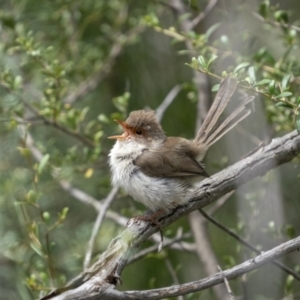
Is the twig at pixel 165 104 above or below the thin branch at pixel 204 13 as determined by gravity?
below

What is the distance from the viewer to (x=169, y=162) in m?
3.39

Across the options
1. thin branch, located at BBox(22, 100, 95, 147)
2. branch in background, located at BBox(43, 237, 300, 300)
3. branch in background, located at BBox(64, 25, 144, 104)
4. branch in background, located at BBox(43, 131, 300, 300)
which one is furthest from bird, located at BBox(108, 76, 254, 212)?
branch in background, located at BBox(64, 25, 144, 104)

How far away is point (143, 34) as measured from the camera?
204 inches

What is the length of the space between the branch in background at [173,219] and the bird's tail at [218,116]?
0.87 feet

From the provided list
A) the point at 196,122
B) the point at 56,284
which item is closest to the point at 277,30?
the point at 196,122

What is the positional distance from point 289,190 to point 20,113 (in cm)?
199

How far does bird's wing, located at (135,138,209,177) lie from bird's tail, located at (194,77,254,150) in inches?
4.6

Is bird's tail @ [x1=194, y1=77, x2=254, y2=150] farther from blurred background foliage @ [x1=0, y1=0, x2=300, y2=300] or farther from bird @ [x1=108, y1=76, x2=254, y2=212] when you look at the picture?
blurred background foliage @ [x1=0, y1=0, x2=300, y2=300]

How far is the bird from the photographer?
Result: 3213 mm

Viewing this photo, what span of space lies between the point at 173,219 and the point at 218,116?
68 centimetres

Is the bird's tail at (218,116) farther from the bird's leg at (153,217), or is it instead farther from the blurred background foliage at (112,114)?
the bird's leg at (153,217)

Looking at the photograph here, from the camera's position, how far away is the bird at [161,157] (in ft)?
10.5

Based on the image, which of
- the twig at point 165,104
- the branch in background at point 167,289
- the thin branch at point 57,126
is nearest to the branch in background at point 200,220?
the twig at point 165,104

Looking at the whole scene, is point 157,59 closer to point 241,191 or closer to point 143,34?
point 143,34
